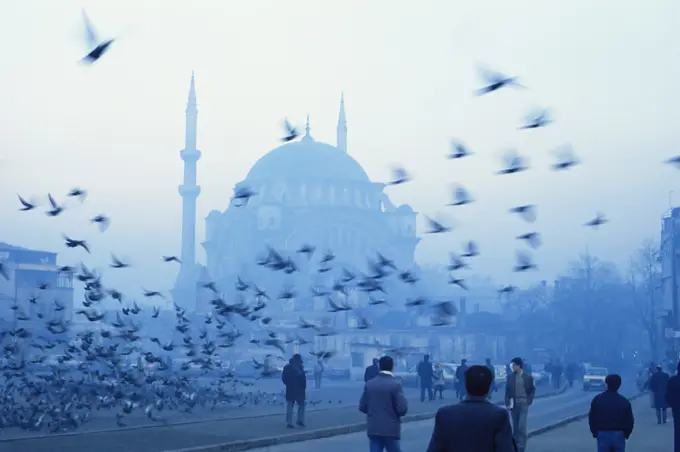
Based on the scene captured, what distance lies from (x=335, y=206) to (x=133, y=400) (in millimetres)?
93612

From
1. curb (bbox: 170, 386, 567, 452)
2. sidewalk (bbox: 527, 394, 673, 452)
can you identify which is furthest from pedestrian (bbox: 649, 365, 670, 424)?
curb (bbox: 170, 386, 567, 452)

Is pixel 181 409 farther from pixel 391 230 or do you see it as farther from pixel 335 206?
pixel 391 230

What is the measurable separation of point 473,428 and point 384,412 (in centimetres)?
509

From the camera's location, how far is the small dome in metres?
122

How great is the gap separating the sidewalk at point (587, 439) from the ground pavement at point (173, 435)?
3792 mm

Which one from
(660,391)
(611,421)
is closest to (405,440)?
(660,391)

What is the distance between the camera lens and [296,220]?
11606 cm

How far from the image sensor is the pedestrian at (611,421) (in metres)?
10.9

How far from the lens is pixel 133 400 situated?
24297mm

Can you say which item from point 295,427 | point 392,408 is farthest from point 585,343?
point 392,408

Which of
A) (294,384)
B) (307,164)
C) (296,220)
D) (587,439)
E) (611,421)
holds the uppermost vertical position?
(307,164)

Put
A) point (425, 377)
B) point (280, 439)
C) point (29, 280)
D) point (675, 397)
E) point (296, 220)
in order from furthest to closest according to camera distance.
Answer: point (296, 220) → point (29, 280) → point (425, 377) → point (280, 439) → point (675, 397)

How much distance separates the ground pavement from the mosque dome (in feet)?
319

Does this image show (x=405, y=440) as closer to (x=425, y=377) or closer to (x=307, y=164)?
(x=425, y=377)
